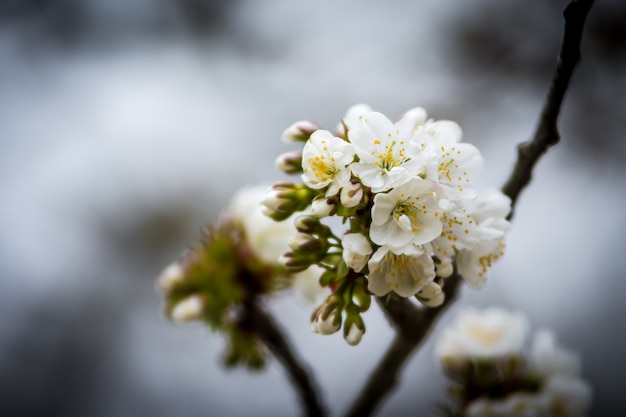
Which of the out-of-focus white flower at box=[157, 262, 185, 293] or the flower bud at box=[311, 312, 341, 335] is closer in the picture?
the flower bud at box=[311, 312, 341, 335]

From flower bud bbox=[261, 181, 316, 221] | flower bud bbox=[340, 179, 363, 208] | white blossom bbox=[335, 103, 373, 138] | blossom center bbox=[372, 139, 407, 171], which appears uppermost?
white blossom bbox=[335, 103, 373, 138]

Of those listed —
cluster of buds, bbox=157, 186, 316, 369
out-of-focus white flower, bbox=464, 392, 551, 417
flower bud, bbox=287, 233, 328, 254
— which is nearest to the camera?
flower bud, bbox=287, 233, 328, 254

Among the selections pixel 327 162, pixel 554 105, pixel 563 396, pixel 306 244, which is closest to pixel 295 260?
pixel 306 244

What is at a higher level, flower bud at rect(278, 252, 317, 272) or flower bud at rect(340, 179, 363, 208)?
flower bud at rect(340, 179, 363, 208)

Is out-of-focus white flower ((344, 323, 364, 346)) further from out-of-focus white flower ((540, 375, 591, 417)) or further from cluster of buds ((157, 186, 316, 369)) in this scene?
out-of-focus white flower ((540, 375, 591, 417))

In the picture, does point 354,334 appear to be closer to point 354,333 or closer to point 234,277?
point 354,333

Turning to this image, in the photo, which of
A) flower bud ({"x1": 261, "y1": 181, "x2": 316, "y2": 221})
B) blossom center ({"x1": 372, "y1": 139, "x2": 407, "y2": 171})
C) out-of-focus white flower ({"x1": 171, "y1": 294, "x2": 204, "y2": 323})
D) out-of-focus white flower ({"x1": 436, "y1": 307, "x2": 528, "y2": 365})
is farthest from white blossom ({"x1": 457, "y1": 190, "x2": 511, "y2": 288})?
out-of-focus white flower ({"x1": 171, "y1": 294, "x2": 204, "y2": 323})
